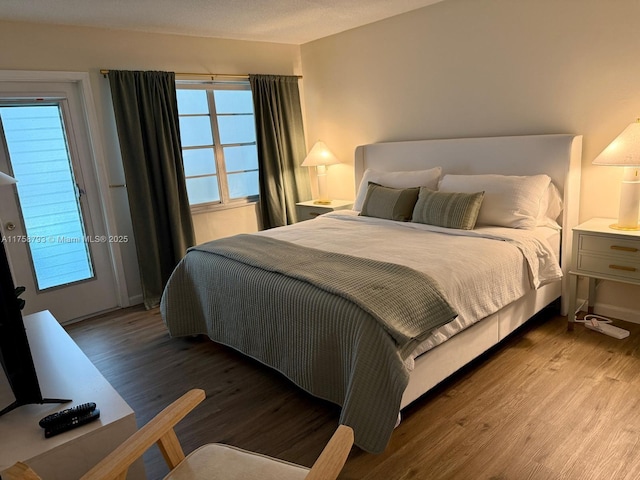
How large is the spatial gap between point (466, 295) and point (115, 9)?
10.0 ft

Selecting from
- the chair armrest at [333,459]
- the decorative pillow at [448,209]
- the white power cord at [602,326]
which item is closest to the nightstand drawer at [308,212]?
the decorative pillow at [448,209]

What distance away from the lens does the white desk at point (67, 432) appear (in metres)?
1.44

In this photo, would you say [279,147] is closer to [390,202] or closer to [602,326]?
[390,202]

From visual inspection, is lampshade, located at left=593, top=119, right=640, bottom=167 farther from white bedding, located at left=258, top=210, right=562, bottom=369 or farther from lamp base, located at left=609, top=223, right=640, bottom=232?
white bedding, located at left=258, top=210, right=562, bottom=369

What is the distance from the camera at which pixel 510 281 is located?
260 cm

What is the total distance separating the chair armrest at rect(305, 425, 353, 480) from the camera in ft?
3.63

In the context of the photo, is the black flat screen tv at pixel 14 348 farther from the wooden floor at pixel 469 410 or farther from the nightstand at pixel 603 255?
the nightstand at pixel 603 255

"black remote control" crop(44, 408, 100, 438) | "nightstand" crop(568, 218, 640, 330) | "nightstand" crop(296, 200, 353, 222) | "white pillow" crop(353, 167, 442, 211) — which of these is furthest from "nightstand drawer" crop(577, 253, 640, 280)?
"black remote control" crop(44, 408, 100, 438)

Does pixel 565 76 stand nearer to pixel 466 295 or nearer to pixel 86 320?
pixel 466 295

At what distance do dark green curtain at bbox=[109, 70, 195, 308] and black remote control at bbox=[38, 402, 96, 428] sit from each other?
248 centimetres

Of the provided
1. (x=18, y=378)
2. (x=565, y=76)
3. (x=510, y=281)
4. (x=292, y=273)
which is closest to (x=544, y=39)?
(x=565, y=76)

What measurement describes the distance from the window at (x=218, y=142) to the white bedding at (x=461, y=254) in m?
1.43

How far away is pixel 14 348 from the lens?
1.48m

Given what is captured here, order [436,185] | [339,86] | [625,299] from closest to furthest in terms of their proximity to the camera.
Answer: [625,299] < [436,185] < [339,86]
